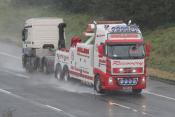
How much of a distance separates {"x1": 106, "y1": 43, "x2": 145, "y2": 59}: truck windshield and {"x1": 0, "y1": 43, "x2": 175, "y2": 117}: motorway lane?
1.82 metres

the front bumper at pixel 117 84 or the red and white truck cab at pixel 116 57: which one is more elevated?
the red and white truck cab at pixel 116 57

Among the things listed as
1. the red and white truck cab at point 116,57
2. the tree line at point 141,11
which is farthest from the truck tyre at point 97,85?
the tree line at point 141,11

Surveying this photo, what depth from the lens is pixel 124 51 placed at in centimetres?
3039

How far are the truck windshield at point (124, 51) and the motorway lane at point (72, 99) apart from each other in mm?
1823

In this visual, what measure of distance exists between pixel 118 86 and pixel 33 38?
12301 mm

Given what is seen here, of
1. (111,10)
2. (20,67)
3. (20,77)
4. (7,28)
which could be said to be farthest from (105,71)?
(7,28)

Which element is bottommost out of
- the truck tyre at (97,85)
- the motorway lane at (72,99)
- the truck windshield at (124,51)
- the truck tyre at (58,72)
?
the motorway lane at (72,99)

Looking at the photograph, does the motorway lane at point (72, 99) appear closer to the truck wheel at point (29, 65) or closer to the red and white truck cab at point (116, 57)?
the red and white truck cab at point (116, 57)

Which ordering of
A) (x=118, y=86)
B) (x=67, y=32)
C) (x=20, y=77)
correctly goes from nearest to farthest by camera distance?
(x=118, y=86), (x=20, y=77), (x=67, y=32)

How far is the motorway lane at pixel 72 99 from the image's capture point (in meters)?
25.1

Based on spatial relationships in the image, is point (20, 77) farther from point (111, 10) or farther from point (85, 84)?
point (111, 10)

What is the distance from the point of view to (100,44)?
3062 centimetres

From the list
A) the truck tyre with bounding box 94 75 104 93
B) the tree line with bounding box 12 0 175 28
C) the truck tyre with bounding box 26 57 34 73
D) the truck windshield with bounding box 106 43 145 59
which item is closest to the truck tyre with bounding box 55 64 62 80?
the truck tyre with bounding box 26 57 34 73

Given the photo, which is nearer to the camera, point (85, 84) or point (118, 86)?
point (118, 86)
